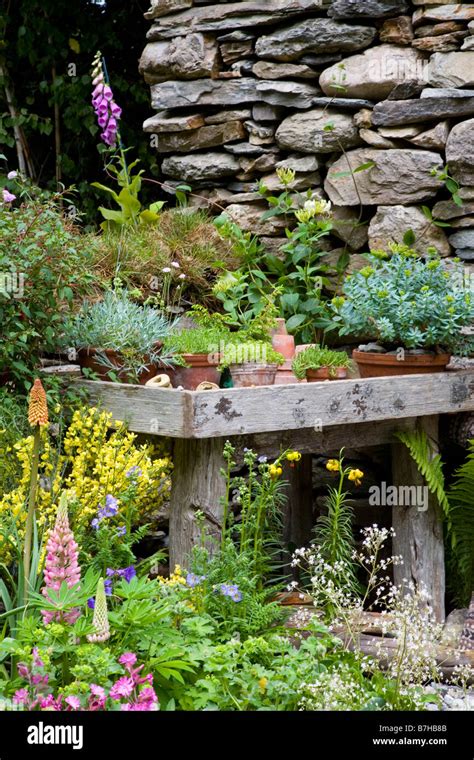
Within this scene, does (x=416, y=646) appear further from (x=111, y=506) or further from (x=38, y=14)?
(x=38, y=14)

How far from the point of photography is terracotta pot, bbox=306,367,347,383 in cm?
480

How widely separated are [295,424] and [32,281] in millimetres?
1205

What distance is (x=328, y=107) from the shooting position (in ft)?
17.8

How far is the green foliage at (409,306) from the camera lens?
462cm

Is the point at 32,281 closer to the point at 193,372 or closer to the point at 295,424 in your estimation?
the point at 193,372

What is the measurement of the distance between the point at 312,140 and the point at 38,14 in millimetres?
2850

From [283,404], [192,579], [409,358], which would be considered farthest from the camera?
[409,358]

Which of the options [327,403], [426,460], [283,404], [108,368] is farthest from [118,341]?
[426,460]

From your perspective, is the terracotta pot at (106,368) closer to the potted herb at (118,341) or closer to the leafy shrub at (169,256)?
the potted herb at (118,341)

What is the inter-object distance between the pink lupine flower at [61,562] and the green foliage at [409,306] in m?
2.11

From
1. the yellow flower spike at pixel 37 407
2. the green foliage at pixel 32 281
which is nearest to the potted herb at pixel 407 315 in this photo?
the green foliage at pixel 32 281
